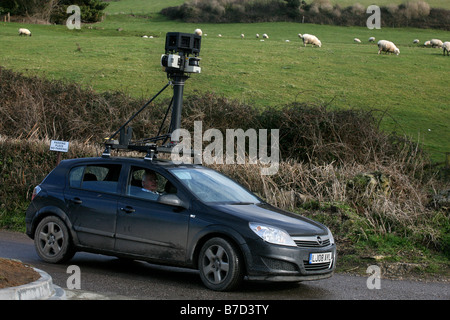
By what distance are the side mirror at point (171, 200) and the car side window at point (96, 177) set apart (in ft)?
3.66

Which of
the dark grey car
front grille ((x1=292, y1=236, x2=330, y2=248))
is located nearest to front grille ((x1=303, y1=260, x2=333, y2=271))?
the dark grey car

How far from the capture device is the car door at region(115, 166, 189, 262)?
9477mm

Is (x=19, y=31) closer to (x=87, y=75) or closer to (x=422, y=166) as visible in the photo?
(x=87, y=75)

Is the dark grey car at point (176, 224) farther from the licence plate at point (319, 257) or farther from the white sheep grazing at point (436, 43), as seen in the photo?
the white sheep grazing at point (436, 43)

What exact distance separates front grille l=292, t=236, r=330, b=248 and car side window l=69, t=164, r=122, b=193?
296cm

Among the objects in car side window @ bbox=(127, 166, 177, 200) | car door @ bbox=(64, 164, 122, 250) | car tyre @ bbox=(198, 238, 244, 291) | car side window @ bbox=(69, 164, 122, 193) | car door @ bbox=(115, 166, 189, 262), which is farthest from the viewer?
car side window @ bbox=(69, 164, 122, 193)

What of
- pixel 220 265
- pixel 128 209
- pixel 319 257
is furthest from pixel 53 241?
pixel 319 257

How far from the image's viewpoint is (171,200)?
9.50m

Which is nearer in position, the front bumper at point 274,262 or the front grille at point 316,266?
the front bumper at point 274,262

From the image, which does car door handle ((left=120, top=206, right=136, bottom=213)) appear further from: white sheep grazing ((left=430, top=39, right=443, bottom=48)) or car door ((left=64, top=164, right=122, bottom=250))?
white sheep grazing ((left=430, top=39, right=443, bottom=48))

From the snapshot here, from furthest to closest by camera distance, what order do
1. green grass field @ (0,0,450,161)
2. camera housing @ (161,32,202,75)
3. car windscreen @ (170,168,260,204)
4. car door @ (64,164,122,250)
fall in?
green grass field @ (0,0,450,161) < camera housing @ (161,32,202,75) < car door @ (64,164,122,250) < car windscreen @ (170,168,260,204)

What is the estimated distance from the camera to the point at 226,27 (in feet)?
265

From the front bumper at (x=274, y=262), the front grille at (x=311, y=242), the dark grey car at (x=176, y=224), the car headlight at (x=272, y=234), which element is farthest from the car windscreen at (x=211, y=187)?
the front grille at (x=311, y=242)

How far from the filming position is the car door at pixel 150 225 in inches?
373
